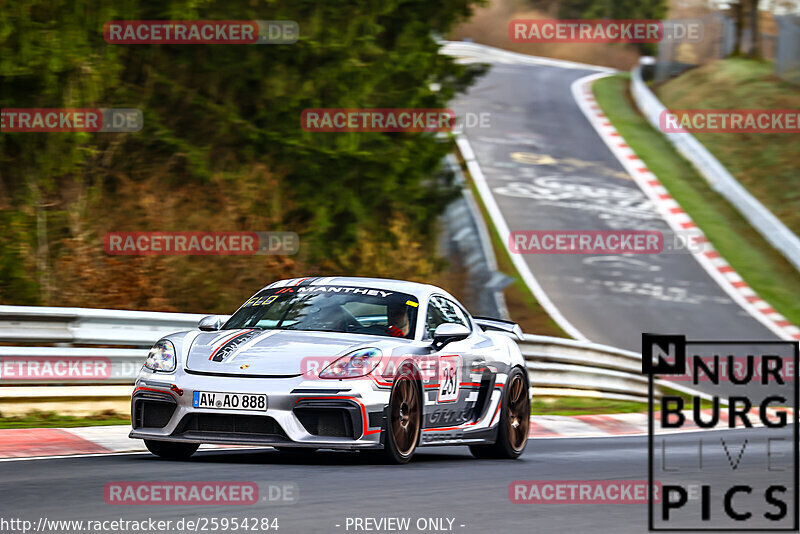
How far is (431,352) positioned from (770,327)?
16.5 metres

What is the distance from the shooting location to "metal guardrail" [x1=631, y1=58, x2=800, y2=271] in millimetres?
29812

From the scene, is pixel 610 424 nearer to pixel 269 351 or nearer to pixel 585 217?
pixel 269 351

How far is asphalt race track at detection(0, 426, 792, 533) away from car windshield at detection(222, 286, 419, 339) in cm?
94

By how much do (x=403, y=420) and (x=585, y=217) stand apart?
21.1m

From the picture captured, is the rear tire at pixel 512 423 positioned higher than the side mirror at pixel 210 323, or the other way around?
the side mirror at pixel 210 323

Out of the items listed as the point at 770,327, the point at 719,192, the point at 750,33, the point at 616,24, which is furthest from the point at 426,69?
the point at 616,24

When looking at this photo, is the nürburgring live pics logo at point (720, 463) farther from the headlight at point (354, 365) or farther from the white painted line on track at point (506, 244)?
the white painted line on track at point (506, 244)

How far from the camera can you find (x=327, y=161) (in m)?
18.0

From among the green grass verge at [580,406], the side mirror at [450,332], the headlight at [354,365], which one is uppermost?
the side mirror at [450,332]

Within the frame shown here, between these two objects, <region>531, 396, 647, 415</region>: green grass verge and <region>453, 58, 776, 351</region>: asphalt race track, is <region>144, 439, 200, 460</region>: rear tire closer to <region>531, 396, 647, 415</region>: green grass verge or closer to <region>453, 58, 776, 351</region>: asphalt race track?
<region>531, 396, 647, 415</region>: green grass verge

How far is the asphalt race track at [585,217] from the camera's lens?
79.1 ft

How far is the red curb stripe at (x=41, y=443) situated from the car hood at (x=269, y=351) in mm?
1284

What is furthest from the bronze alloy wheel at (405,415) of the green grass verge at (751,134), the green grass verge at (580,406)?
the green grass verge at (751,134)

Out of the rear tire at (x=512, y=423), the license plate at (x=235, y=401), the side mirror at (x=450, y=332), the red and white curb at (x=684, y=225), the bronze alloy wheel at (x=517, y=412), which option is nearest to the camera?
the license plate at (x=235, y=401)
